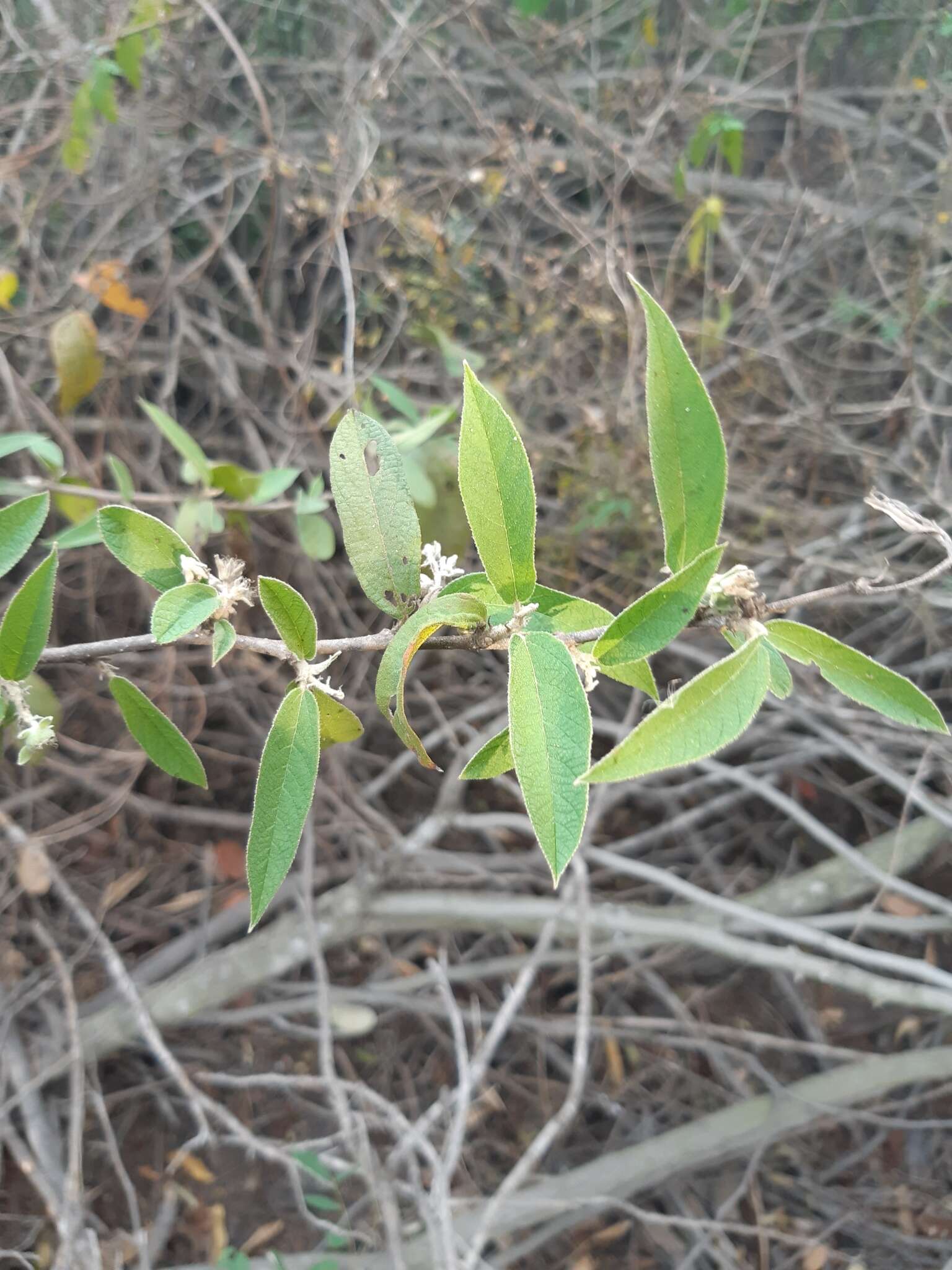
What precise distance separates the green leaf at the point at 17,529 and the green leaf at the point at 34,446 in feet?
0.81

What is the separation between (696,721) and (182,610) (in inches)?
14.1

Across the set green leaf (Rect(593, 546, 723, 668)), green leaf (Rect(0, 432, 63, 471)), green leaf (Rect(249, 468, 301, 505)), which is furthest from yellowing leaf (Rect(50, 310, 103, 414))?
green leaf (Rect(593, 546, 723, 668))

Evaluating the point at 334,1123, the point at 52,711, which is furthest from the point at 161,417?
the point at 334,1123

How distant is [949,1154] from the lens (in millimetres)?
1985

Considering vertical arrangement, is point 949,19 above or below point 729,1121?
above

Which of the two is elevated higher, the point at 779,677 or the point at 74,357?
the point at 74,357

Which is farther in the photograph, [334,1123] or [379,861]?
[334,1123]

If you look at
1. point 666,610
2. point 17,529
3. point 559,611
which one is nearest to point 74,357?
point 17,529

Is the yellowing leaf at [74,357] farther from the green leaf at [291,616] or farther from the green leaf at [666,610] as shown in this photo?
the green leaf at [666,610]

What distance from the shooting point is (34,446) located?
1.07 m

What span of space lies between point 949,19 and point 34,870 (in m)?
2.58

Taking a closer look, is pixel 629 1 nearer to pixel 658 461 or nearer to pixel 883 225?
pixel 883 225

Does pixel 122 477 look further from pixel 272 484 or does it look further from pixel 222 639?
pixel 222 639

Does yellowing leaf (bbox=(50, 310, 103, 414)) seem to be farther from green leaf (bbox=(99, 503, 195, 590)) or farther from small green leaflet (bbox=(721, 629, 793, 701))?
small green leaflet (bbox=(721, 629, 793, 701))
